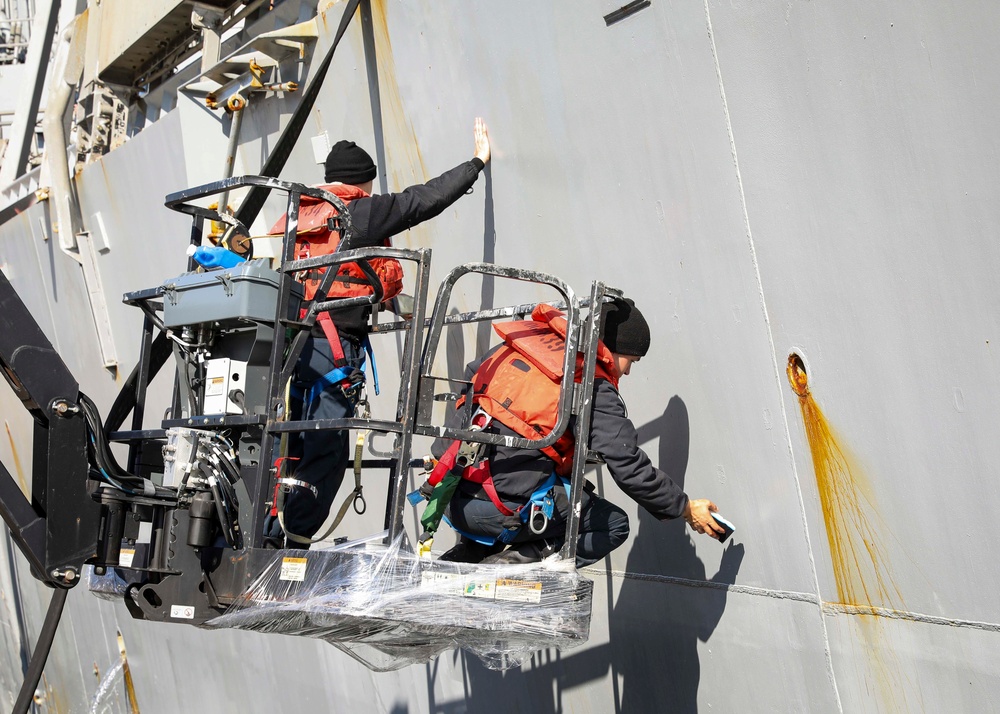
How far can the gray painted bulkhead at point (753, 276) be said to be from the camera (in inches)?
103

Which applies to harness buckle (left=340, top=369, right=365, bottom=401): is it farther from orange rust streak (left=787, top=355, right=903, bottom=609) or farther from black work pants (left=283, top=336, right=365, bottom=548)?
orange rust streak (left=787, top=355, right=903, bottom=609)

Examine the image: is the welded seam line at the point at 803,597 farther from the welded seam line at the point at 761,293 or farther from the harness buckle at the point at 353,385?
the harness buckle at the point at 353,385

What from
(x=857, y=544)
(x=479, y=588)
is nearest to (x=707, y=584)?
(x=857, y=544)

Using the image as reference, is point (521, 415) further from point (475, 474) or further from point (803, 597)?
point (803, 597)

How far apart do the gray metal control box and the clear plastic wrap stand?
712 mm

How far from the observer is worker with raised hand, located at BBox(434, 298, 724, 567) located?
3.02 meters

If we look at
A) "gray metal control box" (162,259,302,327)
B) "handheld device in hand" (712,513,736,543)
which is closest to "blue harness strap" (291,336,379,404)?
"gray metal control box" (162,259,302,327)

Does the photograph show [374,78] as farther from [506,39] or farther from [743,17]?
[743,17]

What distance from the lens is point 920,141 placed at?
102 inches

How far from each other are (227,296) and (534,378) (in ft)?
3.11

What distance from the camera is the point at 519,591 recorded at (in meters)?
2.78

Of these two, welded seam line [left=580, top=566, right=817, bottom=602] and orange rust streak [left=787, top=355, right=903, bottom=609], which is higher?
orange rust streak [left=787, top=355, right=903, bottom=609]

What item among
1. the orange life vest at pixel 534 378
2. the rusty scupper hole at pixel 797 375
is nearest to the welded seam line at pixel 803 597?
the rusty scupper hole at pixel 797 375

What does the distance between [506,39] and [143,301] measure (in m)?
1.79
